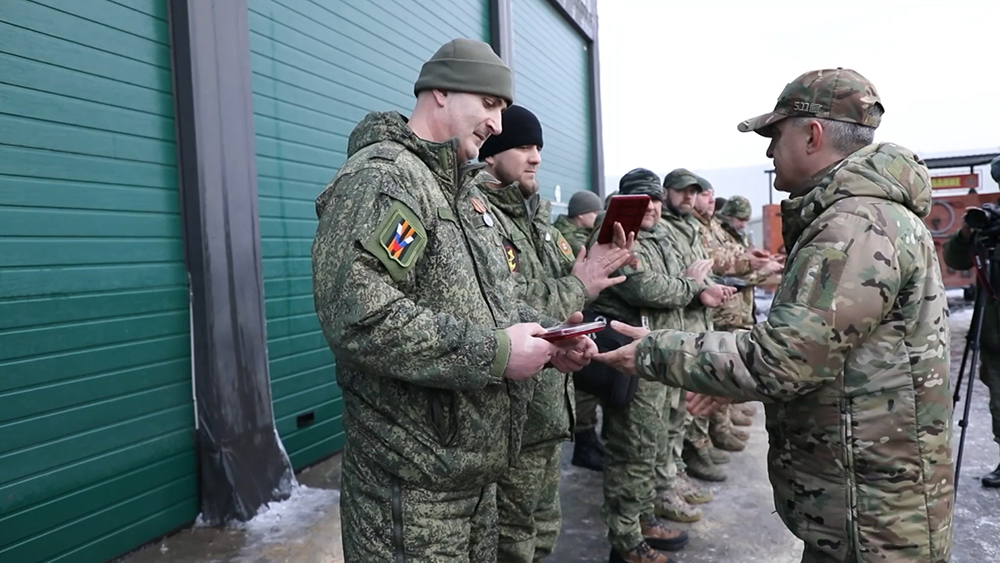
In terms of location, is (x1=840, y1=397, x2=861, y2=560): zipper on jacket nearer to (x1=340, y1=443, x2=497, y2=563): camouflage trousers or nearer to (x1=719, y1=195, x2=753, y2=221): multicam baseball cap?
(x1=340, y1=443, x2=497, y2=563): camouflage trousers

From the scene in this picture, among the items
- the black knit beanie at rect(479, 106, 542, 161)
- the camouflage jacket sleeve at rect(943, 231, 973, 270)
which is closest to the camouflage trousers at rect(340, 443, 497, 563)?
the black knit beanie at rect(479, 106, 542, 161)

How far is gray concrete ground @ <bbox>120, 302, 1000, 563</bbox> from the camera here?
3469mm

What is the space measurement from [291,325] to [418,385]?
3117 mm

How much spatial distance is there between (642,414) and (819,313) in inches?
80.6

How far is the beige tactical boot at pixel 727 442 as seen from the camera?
18.3ft

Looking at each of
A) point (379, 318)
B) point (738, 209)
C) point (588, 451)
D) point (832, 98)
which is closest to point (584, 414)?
point (588, 451)

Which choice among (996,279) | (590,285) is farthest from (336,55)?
(996,279)

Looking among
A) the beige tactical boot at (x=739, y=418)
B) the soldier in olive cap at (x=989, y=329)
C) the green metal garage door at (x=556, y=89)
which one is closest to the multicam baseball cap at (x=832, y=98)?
the soldier in olive cap at (x=989, y=329)

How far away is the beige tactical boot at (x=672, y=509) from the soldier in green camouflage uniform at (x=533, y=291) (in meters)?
1.47

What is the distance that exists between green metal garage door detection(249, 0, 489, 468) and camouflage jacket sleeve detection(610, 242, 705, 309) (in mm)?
2211

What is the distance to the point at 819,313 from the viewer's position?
5.75 feet

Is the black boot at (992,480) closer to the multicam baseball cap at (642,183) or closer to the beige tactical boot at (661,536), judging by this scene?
the beige tactical boot at (661,536)

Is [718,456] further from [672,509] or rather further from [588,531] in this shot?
[588,531]

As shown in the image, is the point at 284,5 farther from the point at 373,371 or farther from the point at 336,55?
the point at 373,371
